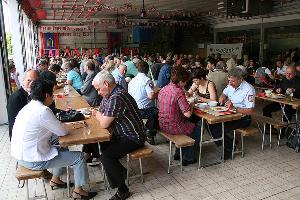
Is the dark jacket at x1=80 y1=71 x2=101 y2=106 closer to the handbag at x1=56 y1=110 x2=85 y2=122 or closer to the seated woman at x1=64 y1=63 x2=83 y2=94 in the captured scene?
the seated woman at x1=64 y1=63 x2=83 y2=94

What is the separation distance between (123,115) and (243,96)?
6.38ft

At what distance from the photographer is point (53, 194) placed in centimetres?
333

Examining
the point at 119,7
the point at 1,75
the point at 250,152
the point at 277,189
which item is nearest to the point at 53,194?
the point at 277,189

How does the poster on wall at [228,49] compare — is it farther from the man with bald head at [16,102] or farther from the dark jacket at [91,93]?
the man with bald head at [16,102]

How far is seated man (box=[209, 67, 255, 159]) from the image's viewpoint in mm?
4074

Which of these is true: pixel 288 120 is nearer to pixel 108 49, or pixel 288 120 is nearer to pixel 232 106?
pixel 232 106

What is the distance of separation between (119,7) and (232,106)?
359 inches

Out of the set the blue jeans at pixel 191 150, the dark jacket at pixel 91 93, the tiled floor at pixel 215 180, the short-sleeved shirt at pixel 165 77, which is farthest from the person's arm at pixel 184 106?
the short-sleeved shirt at pixel 165 77

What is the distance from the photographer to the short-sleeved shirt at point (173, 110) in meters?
3.68

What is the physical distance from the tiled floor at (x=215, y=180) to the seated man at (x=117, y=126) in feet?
1.11

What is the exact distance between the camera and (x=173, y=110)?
377cm

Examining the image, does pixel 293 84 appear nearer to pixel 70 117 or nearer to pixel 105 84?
pixel 105 84

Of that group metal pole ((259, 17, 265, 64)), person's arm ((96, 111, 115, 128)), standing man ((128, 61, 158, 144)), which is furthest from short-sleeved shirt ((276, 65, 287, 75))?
person's arm ((96, 111, 115, 128))

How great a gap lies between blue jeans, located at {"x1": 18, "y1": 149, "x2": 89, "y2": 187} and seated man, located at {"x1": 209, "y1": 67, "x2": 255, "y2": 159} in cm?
208
